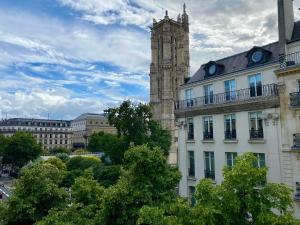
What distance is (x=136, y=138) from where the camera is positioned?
174ft

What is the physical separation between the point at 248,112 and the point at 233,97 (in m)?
2.12

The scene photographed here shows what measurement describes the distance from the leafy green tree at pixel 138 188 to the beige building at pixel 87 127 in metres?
153

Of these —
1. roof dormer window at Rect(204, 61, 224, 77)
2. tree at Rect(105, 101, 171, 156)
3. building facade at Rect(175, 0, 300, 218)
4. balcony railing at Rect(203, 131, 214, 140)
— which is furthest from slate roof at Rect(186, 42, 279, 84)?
tree at Rect(105, 101, 171, 156)

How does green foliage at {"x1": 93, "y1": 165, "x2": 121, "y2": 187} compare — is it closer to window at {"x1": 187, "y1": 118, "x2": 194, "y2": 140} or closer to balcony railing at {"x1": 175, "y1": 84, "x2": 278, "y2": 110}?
window at {"x1": 187, "y1": 118, "x2": 194, "y2": 140}

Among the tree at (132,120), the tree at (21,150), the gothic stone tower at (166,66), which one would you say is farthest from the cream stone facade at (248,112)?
the gothic stone tower at (166,66)

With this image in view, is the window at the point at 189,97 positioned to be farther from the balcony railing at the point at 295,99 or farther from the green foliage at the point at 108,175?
the green foliage at the point at 108,175

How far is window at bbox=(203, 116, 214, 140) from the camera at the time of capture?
26281 millimetres

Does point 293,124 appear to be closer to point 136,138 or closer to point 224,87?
point 224,87

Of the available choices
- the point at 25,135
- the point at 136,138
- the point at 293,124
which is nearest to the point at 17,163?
the point at 25,135

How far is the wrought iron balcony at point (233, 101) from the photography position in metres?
21.8

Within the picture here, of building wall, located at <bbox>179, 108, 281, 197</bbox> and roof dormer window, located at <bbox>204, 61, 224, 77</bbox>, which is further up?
roof dormer window, located at <bbox>204, 61, 224, 77</bbox>

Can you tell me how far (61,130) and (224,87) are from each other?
14589 cm

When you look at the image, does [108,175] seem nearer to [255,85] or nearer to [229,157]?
[229,157]

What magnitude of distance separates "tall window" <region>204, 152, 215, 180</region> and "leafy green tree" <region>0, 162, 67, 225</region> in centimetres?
1347
